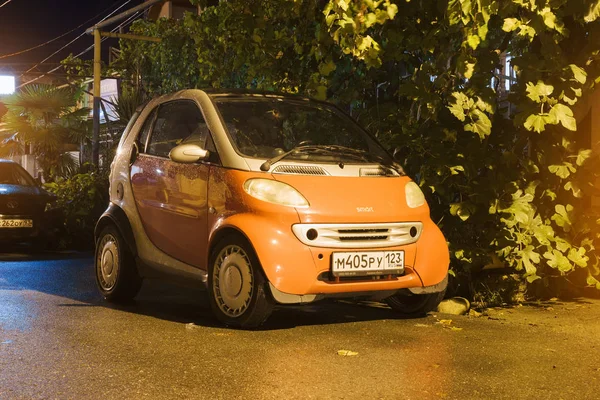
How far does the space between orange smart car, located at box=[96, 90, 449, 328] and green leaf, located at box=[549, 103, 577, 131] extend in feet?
4.39

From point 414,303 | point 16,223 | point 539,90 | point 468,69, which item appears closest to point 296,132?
point 468,69

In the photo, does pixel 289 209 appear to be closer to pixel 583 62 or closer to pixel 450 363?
pixel 450 363

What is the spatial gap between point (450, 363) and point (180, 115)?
10.8ft

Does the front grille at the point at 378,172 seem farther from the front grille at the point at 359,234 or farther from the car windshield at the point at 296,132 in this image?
the front grille at the point at 359,234

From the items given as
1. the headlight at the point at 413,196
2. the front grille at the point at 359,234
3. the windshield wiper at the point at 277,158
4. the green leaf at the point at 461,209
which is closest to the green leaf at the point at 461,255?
the green leaf at the point at 461,209

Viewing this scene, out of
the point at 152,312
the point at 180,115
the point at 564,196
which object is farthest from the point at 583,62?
the point at 152,312

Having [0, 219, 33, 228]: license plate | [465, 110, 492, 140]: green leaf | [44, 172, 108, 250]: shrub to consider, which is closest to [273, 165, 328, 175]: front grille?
[465, 110, 492, 140]: green leaf

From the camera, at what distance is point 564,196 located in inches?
344

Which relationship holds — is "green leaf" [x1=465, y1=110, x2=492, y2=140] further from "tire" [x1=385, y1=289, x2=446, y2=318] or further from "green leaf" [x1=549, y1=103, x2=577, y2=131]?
"tire" [x1=385, y1=289, x2=446, y2=318]

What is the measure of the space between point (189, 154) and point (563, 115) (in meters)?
3.03

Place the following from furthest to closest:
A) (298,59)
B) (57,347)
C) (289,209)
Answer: (298,59) < (289,209) < (57,347)

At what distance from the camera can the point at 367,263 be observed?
6605 mm

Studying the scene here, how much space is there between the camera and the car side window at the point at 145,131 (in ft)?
26.3

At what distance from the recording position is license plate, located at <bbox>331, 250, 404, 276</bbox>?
651 centimetres
